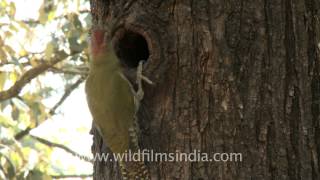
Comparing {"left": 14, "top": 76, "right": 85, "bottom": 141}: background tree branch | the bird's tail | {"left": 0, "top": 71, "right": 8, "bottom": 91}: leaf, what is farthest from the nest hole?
{"left": 14, "top": 76, "right": 85, "bottom": 141}: background tree branch

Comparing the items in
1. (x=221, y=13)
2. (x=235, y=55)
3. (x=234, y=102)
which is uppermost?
(x=221, y=13)

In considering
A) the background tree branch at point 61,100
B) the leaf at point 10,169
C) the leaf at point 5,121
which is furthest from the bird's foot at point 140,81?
the background tree branch at point 61,100

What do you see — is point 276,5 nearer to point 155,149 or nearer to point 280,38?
point 280,38

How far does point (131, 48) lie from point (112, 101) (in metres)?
0.26

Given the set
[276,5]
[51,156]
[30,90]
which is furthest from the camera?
[51,156]

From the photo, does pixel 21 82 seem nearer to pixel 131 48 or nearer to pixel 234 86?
pixel 131 48

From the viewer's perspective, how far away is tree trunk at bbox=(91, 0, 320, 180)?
2320 millimetres

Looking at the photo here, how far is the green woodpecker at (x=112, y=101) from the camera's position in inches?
101

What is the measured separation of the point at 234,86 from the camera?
7.74ft

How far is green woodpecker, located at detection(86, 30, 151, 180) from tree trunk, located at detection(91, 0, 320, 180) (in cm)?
8

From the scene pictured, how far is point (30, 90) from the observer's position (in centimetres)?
509

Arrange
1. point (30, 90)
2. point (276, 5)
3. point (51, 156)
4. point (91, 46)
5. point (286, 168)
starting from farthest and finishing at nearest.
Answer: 1. point (51, 156)
2. point (30, 90)
3. point (91, 46)
4. point (276, 5)
5. point (286, 168)

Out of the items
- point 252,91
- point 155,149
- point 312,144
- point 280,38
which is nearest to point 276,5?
point 280,38

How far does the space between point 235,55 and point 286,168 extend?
466 mm
